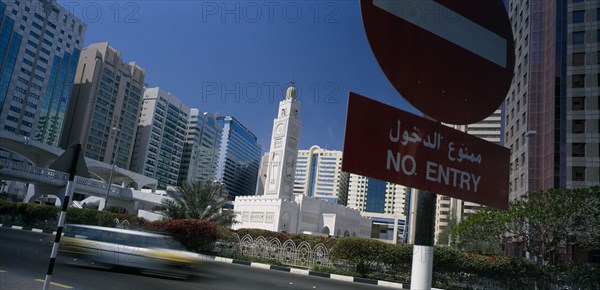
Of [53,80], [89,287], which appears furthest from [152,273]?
[53,80]

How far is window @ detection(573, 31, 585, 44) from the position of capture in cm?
4071

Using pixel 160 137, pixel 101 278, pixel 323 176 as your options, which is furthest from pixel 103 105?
pixel 101 278

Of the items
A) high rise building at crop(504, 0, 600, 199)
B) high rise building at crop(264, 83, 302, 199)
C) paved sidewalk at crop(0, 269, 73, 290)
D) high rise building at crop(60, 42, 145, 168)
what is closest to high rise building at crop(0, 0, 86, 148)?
high rise building at crop(60, 42, 145, 168)

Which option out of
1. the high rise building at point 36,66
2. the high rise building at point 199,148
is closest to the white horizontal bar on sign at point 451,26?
the high rise building at point 36,66

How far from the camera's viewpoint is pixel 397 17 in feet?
6.02

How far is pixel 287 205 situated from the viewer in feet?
155

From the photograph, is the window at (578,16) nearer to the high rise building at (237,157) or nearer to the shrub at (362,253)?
the shrub at (362,253)

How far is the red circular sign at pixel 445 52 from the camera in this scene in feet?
5.90

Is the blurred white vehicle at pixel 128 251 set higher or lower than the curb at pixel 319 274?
higher

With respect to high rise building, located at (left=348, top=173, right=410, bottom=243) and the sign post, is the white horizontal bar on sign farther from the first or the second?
high rise building, located at (left=348, top=173, right=410, bottom=243)

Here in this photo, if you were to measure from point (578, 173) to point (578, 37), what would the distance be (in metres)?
13.4

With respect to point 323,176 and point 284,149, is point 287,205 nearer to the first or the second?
point 284,149

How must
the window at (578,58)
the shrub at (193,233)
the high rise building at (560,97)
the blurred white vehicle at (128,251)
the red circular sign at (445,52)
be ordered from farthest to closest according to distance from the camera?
the window at (578,58) → the high rise building at (560,97) → the shrub at (193,233) → the blurred white vehicle at (128,251) → the red circular sign at (445,52)

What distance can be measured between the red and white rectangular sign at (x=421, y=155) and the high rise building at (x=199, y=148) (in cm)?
13116
